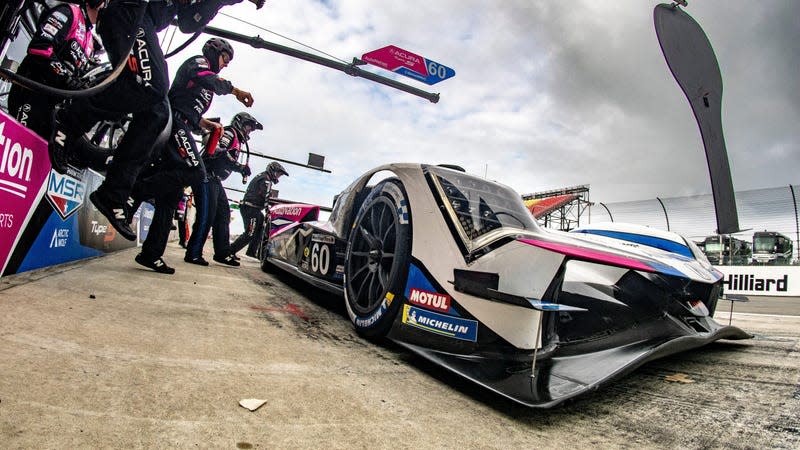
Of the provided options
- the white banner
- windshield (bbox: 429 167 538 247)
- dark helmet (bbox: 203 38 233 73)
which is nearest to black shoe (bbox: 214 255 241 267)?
dark helmet (bbox: 203 38 233 73)

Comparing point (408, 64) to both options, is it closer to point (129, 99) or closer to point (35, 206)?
point (129, 99)

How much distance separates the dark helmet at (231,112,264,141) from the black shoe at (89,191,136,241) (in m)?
3.29

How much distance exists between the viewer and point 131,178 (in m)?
2.68

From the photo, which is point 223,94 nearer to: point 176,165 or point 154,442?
point 176,165

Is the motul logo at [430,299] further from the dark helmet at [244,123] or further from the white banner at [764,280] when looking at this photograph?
the white banner at [764,280]

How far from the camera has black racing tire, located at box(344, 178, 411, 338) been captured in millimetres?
1858

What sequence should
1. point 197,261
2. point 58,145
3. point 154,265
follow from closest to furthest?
point 58,145 < point 154,265 < point 197,261

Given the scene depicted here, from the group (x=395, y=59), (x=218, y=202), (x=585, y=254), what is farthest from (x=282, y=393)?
(x=395, y=59)

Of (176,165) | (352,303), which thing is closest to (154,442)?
(352,303)

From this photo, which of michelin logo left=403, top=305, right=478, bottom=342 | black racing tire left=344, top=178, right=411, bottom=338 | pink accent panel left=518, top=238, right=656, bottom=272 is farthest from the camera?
black racing tire left=344, top=178, right=411, bottom=338

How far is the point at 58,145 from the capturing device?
8.00 feet

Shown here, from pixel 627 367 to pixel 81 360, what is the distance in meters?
1.76

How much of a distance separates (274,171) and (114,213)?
183 inches

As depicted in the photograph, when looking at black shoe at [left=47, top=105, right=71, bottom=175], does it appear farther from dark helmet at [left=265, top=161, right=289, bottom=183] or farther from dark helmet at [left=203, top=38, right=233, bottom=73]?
dark helmet at [left=265, top=161, right=289, bottom=183]
